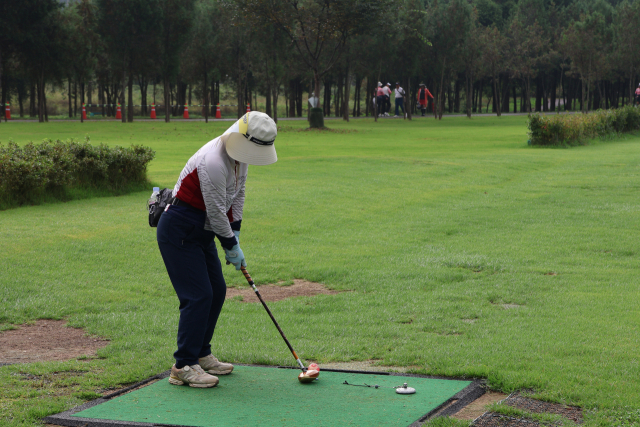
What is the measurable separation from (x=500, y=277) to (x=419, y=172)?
33.9ft

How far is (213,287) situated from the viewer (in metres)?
5.05

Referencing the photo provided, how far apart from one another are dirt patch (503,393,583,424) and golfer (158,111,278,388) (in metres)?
2.03

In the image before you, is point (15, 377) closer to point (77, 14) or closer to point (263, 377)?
point (263, 377)

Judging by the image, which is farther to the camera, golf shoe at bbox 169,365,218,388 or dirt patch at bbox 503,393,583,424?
golf shoe at bbox 169,365,218,388

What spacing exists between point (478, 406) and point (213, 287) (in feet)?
6.54

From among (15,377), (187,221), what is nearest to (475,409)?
(187,221)

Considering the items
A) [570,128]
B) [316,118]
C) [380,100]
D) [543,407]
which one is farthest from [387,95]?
[543,407]

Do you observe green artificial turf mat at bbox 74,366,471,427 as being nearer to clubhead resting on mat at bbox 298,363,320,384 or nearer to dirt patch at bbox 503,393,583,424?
clubhead resting on mat at bbox 298,363,320,384

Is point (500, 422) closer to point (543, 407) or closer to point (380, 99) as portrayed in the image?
point (543, 407)

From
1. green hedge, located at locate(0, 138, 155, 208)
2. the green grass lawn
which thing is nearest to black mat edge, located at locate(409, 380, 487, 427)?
the green grass lawn

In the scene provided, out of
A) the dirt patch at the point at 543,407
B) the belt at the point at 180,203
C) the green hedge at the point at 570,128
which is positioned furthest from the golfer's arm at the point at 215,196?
the green hedge at the point at 570,128

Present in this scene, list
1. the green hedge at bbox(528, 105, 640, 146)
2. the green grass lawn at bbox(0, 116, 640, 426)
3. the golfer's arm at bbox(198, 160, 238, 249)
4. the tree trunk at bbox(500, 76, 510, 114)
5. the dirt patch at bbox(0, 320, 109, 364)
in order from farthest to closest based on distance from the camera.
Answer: the tree trunk at bbox(500, 76, 510, 114), the green hedge at bbox(528, 105, 640, 146), the dirt patch at bbox(0, 320, 109, 364), the green grass lawn at bbox(0, 116, 640, 426), the golfer's arm at bbox(198, 160, 238, 249)

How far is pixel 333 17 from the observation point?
37125mm

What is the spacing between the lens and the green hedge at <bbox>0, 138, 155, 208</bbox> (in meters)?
13.1
